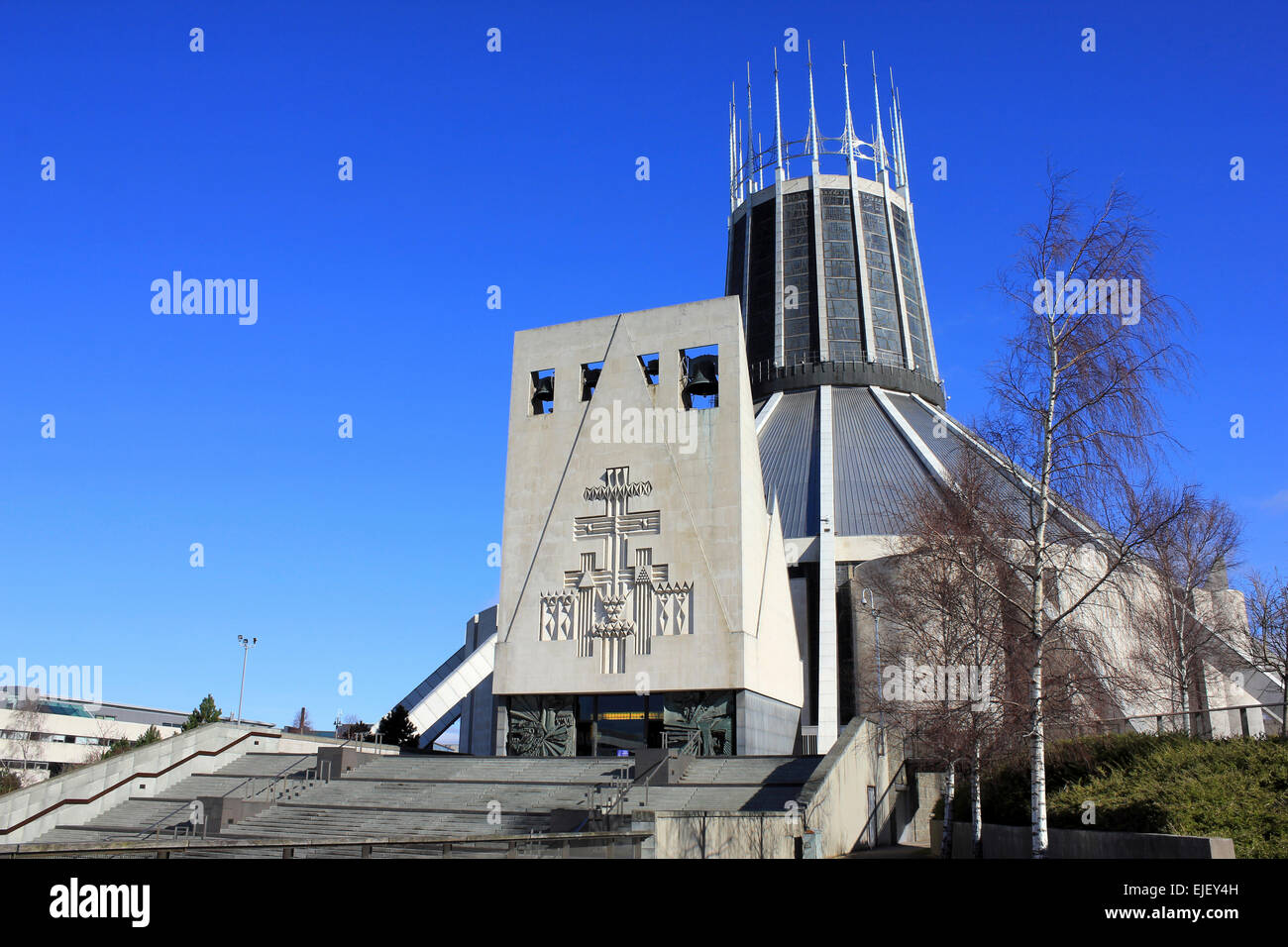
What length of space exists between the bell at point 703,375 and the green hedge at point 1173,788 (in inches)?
564

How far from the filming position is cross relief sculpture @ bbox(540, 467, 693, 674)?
26266 mm

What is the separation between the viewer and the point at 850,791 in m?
20.2

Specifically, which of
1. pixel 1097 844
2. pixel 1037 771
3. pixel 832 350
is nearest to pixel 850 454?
pixel 832 350

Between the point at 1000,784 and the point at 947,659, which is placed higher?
the point at 947,659

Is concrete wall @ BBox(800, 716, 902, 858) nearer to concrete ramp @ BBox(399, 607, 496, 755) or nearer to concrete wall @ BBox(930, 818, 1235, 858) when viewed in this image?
concrete wall @ BBox(930, 818, 1235, 858)

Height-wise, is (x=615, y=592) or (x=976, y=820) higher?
(x=615, y=592)

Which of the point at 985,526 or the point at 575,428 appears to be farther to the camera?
the point at 575,428

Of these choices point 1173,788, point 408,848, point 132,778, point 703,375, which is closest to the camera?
point 408,848

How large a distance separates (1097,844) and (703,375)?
17973 millimetres

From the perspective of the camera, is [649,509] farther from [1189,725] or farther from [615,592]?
[1189,725]
